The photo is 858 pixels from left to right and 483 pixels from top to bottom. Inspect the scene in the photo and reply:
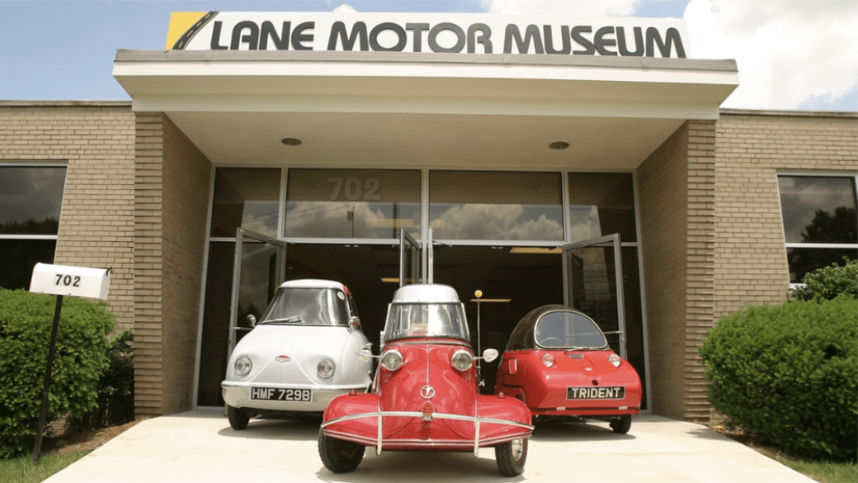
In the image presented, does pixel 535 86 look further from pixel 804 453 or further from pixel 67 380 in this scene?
pixel 67 380

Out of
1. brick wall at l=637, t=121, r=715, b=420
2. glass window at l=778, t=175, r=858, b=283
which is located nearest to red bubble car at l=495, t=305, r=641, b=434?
brick wall at l=637, t=121, r=715, b=420

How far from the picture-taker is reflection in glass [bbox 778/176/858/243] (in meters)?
9.95

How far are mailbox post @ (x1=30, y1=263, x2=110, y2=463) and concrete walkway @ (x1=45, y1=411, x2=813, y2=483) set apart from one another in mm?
677

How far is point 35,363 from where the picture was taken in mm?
6336

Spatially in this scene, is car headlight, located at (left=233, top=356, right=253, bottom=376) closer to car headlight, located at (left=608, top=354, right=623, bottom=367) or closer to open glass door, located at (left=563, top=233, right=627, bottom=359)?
car headlight, located at (left=608, top=354, right=623, bottom=367)

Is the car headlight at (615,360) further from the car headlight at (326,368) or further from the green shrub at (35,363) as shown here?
the green shrub at (35,363)

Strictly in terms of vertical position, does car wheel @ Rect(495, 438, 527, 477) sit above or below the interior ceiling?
below

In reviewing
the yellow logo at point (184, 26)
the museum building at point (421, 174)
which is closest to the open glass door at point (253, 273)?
the museum building at point (421, 174)

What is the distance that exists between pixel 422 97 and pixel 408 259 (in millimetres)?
2579

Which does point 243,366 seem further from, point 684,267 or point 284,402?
point 684,267

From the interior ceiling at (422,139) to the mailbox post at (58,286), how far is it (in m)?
3.29

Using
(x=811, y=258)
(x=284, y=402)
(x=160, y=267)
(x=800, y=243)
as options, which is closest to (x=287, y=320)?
(x=284, y=402)

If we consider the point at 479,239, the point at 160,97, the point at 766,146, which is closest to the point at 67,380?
the point at 160,97

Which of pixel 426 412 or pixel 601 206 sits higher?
pixel 601 206
